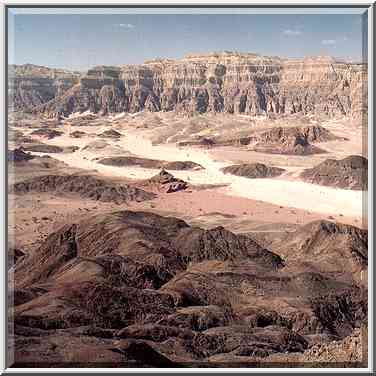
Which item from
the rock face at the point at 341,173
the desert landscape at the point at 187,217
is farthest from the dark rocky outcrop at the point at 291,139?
the rock face at the point at 341,173

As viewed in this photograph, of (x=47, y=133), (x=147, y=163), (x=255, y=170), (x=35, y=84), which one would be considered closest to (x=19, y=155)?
(x=47, y=133)

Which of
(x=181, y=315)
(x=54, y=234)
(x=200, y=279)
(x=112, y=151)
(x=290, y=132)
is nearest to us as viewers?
(x=181, y=315)

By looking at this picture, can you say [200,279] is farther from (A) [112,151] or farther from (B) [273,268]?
(A) [112,151]

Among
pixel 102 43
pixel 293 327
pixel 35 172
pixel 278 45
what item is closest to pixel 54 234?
pixel 35 172

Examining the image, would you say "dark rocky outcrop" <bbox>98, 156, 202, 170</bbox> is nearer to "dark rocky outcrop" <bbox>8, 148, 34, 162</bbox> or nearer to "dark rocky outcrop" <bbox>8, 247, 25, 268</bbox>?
"dark rocky outcrop" <bbox>8, 148, 34, 162</bbox>

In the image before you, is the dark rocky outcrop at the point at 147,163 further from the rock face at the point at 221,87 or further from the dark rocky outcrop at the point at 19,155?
the dark rocky outcrop at the point at 19,155

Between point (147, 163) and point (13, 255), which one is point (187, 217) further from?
point (13, 255)
